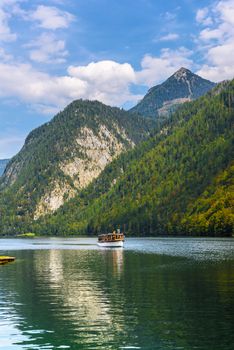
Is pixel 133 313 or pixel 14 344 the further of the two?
pixel 133 313

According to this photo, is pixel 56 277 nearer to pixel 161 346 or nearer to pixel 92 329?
pixel 92 329

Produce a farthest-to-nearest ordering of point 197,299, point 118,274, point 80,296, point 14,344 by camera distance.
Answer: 1. point 118,274
2. point 80,296
3. point 197,299
4. point 14,344

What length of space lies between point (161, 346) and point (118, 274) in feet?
189

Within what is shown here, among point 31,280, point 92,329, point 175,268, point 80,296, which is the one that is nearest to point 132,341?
point 92,329

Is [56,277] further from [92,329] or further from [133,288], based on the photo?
[92,329]

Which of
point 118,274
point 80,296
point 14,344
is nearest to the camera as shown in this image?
point 14,344

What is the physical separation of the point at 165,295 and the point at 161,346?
2674 cm

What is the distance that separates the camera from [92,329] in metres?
49.7

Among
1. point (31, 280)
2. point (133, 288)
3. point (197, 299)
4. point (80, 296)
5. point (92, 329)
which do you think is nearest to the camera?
point (92, 329)

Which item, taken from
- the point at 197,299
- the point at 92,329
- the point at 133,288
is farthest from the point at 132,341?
the point at 133,288

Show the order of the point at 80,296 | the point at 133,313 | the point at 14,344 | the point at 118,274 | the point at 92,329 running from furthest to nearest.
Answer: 1. the point at 118,274
2. the point at 80,296
3. the point at 133,313
4. the point at 92,329
5. the point at 14,344

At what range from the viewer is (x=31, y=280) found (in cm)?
9250

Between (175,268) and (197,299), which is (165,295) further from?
(175,268)

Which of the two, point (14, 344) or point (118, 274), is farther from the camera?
point (118, 274)
